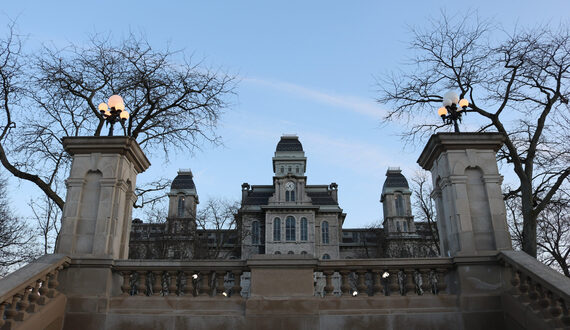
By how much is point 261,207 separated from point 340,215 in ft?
47.6

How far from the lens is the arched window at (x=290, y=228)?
66250 mm

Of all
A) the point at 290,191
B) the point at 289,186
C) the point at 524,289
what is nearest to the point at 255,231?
the point at 290,191

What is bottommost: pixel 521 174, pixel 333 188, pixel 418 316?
pixel 418 316

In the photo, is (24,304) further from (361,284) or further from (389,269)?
(389,269)

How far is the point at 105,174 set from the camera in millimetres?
8453

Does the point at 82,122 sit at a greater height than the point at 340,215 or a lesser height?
lesser

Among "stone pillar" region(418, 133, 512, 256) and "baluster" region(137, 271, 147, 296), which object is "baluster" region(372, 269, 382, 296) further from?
"baluster" region(137, 271, 147, 296)

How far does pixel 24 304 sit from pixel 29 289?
9.7 inches

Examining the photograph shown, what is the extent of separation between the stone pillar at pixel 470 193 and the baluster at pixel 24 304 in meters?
7.21

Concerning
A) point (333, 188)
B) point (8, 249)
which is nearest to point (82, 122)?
point (8, 249)

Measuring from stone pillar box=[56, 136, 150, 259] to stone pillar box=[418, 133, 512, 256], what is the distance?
6.36 metres

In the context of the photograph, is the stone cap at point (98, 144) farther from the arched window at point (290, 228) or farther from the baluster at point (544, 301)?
the arched window at point (290, 228)

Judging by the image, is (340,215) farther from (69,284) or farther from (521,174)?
(69,284)

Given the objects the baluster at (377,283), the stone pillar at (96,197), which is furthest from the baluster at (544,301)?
the stone pillar at (96,197)
